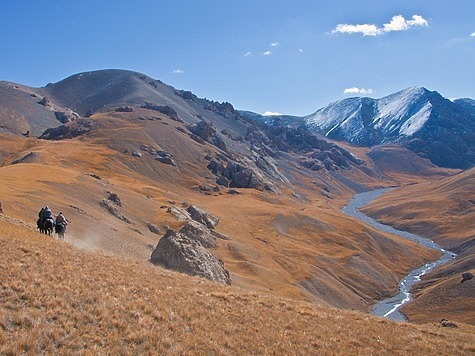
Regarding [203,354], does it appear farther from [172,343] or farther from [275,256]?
[275,256]

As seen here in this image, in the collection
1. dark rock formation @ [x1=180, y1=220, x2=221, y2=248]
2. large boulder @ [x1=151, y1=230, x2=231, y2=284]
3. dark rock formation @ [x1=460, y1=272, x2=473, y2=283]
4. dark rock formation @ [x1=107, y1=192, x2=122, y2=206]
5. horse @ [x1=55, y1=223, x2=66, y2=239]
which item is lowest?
dark rock formation @ [x1=460, y1=272, x2=473, y2=283]

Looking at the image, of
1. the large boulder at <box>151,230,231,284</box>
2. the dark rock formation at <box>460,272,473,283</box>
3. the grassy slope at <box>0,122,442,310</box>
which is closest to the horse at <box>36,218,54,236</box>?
the grassy slope at <box>0,122,442,310</box>

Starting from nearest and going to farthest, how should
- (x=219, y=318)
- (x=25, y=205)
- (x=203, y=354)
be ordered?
(x=203, y=354)
(x=219, y=318)
(x=25, y=205)

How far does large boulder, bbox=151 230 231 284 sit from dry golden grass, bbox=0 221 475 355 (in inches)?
902

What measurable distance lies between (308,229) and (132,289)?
13786 centimetres

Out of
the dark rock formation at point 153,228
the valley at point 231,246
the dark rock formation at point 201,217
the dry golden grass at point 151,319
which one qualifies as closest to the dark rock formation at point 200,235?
the valley at point 231,246

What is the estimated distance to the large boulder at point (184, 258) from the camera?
180 ft

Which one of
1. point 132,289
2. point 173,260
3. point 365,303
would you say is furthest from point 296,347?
point 365,303

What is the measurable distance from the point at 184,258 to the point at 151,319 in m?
34.0

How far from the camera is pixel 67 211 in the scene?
66.0 meters

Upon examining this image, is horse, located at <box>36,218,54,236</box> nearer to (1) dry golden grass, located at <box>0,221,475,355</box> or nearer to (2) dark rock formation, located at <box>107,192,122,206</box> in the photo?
(1) dry golden grass, located at <box>0,221,475,355</box>

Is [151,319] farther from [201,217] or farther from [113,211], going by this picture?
[201,217]

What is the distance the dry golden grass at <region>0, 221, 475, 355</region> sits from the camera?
18469 mm

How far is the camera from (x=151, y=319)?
21.6 metres
